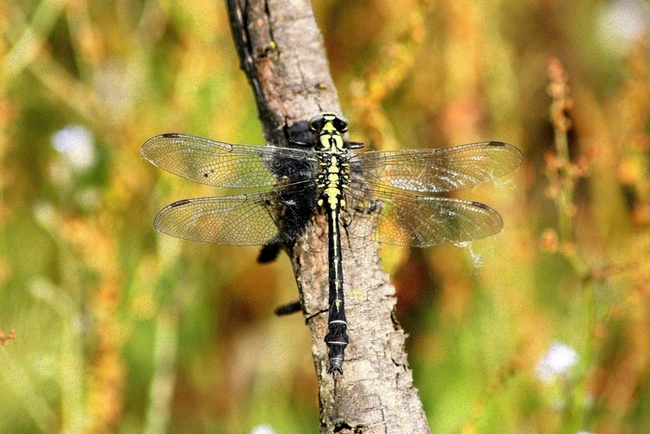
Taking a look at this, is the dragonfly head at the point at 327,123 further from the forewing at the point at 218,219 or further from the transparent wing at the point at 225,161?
the forewing at the point at 218,219

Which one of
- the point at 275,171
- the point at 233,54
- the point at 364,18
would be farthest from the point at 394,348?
the point at 364,18

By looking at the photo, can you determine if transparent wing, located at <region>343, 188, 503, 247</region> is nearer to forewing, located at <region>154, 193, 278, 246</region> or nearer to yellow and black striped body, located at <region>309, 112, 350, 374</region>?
yellow and black striped body, located at <region>309, 112, 350, 374</region>

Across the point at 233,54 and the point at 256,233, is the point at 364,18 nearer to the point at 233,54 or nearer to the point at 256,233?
the point at 233,54

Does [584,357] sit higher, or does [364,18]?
[364,18]

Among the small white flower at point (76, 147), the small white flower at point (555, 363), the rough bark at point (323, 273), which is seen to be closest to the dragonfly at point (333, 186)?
the rough bark at point (323, 273)

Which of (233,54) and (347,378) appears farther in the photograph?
(233,54)

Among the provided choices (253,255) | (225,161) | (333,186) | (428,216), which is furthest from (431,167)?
(253,255)

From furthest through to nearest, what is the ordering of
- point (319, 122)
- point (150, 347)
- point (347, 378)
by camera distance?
point (150, 347)
point (319, 122)
point (347, 378)
